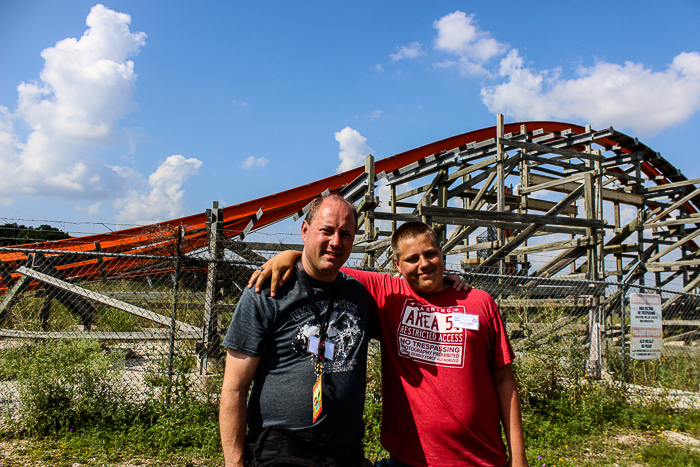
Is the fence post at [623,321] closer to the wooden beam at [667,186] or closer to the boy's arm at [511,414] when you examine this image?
the boy's arm at [511,414]

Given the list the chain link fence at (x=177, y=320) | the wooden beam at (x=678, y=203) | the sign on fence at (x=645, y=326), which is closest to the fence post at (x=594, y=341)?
the chain link fence at (x=177, y=320)

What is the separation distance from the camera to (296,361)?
68.3 inches

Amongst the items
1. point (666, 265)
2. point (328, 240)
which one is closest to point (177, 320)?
point (328, 240)

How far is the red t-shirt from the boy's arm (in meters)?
0.04

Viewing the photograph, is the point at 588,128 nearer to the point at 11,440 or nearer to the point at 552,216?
the point at 552,216

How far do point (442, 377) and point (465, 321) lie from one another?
28 centimetres

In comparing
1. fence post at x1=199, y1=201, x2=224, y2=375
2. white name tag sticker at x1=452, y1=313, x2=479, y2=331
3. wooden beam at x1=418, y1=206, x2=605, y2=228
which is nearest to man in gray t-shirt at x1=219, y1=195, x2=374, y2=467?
white name tag sticker at x1=452, y1=313, x2=479, y2=331

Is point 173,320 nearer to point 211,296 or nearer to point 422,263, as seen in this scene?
point 211,296

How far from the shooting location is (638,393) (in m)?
5.59

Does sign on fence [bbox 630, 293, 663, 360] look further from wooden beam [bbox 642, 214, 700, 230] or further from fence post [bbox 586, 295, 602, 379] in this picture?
wooden beam [bbox 642, 214, 700, 230]

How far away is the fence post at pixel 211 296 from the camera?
5.31 meters

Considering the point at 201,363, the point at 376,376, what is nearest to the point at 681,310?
the point at 376,376

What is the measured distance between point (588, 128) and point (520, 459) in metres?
12.3

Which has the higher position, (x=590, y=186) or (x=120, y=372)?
(x=590, y=186)
